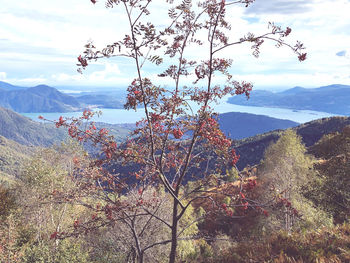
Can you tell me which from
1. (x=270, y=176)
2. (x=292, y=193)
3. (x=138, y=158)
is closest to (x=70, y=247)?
(x=138, y=158)

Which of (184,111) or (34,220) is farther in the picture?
(34,220)

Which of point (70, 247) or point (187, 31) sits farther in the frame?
point (70, 247)

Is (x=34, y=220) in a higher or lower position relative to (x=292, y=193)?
lower

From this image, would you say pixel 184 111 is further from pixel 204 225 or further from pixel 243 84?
pixel 204 225

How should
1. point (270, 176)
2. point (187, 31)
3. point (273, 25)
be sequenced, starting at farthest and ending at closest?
point (270, 176), point (187, 31), point (273, 25)

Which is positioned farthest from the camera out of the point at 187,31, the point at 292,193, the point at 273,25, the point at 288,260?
the point at 292,193

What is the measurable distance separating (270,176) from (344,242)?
31.2 meters

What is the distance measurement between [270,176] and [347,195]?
23424mm

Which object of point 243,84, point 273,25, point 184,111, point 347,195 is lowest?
point 347,195

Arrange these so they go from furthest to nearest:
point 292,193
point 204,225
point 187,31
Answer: point 204,225 < point 292,193 < point 187,31

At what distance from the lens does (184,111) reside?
227 inches

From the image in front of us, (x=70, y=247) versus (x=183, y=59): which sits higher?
(x=183, y=59)

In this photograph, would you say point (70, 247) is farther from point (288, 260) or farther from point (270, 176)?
point (270, 176)

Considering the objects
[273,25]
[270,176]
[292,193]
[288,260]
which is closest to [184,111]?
[273,25]
